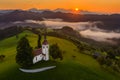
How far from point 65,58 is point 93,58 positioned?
934 inches

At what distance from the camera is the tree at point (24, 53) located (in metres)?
125

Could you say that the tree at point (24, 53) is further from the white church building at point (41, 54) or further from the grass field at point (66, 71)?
the white church building at point (41, 54)

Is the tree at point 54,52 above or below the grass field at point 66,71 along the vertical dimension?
above

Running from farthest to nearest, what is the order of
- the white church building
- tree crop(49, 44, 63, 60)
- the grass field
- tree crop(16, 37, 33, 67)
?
tree crop(49, 44, 63, 60) → the white church building → the grass field → tree crop(16, 37, 33, 67)

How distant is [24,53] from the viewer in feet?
410

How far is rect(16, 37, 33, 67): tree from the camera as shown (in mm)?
124625

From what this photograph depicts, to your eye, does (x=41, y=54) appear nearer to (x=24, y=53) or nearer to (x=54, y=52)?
(x=54, y=52)

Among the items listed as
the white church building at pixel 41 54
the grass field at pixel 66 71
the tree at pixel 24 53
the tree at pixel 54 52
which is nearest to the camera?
the tree at pixel 24 53

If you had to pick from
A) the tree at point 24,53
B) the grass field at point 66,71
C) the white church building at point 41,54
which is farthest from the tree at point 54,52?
the tree at point 24,53

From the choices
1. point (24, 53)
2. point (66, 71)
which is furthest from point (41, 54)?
point (66, 71)

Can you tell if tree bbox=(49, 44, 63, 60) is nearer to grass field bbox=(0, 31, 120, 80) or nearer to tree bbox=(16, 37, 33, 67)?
grass field bbox=(0, 31, 120, 80)

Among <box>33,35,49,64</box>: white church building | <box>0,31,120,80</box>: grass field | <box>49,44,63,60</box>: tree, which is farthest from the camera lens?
<box>49,44,63,60</box>: tree

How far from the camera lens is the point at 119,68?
161 metres

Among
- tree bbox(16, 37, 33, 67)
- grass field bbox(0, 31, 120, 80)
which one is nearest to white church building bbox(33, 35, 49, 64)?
grass field bbox(0, 31, 120, 80)
